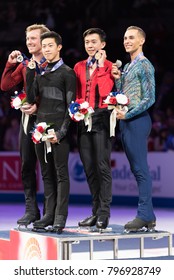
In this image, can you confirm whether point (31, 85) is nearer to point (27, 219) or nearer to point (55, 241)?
point (27, 219)

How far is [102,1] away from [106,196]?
13038mm

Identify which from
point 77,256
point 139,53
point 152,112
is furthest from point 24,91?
point 152,112

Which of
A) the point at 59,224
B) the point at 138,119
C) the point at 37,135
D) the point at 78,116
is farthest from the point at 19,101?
the point at 59,224

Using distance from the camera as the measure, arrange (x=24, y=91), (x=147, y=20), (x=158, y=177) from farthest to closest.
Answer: (x=147, y=20), (x=158, y=177), (x=24, y=91)

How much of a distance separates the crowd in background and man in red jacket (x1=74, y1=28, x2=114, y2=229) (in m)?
8.96

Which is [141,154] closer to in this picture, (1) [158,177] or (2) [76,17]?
(1) [158,177]

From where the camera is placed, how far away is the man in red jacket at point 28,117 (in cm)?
838

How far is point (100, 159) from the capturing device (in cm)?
818

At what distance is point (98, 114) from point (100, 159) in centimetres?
45

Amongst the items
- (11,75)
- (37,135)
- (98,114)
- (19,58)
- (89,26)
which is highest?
(89,26)

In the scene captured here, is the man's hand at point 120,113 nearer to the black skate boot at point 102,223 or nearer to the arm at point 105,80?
the arm at point 105,80

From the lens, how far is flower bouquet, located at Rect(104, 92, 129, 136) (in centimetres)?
799

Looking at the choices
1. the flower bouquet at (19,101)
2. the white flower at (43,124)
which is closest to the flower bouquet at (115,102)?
the white flower at (43,124)

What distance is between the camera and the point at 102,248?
10203mm
